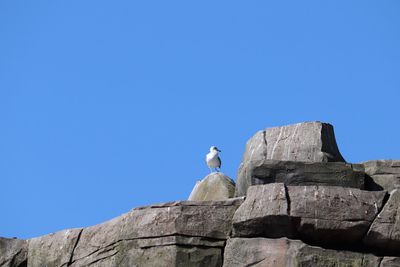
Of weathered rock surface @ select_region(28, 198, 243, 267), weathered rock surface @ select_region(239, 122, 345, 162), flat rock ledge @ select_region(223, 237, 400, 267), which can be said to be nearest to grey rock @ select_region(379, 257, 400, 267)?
flat rock ledge @ select_region(223, 237, 400, 267)

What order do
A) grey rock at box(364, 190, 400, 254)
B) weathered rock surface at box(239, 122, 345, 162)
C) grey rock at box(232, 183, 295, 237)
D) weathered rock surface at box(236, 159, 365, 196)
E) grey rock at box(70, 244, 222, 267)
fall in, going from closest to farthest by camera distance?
grey rock at box(364, 190, 400, 254) → grey rock at box(232, 183, 295, 237) → grey rock at box(70, 244, 222, 267) → weathered rock surface at box(236, 159, 365, 196) → weathered rock surface at box(239, 122, 345, 162)

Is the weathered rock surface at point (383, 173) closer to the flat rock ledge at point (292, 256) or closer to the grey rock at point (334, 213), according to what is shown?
the grey rock at point (334, 213)

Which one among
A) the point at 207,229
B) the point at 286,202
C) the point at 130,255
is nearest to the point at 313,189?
the point at 286,202

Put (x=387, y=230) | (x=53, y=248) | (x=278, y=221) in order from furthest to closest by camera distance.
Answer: (x=53, y=248) → (x=278, y=221) → (x=387, y=230)

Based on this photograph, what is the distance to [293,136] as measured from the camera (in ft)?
53.5

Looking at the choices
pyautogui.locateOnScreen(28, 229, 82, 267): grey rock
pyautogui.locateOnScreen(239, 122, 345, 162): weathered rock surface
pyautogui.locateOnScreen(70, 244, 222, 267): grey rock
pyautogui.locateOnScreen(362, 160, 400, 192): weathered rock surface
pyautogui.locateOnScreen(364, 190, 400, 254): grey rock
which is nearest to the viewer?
pyautogui.locateOnScreen(364, 190, 400, 254): grey rock

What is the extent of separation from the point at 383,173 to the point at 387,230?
1552 mm

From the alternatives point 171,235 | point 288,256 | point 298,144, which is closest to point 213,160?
point 298,144

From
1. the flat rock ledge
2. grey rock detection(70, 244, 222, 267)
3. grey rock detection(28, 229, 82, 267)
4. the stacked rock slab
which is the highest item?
the stacked rock slab

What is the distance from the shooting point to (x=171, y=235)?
49.9ft

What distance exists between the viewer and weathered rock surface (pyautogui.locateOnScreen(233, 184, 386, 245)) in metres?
14.6

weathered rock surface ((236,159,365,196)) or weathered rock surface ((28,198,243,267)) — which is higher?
weathered rock surface ((236,159,365,196))

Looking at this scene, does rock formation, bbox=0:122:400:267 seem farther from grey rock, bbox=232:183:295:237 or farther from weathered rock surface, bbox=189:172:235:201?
weathered rock surface, bbox=189:172:235:201

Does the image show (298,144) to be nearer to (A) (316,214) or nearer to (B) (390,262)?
(A) (316,214)
